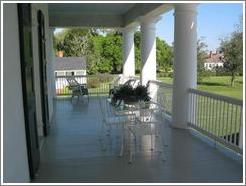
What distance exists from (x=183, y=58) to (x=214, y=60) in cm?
1928

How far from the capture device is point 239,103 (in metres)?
4.44

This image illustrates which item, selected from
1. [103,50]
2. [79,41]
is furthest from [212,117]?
[79,41]

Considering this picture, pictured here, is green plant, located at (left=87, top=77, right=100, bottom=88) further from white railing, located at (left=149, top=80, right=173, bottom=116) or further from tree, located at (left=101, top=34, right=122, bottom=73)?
tree, located at (left=101, top=34, right=122, bottom=73)

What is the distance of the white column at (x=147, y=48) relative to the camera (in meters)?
9.68

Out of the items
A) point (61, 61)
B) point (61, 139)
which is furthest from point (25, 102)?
point (61, 61)

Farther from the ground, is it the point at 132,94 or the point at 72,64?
the point at 72,64

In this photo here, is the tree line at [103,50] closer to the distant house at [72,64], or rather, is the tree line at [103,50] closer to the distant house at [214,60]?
the distant house at [72,64]

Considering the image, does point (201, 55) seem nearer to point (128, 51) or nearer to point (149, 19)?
point (128, 51)

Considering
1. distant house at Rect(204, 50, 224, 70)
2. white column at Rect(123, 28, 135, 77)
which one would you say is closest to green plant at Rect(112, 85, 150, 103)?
white column at Rect(123, 28, 135, 77)

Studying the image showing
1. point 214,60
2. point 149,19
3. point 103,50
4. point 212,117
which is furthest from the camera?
point 103,50

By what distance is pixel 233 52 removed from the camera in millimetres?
22156

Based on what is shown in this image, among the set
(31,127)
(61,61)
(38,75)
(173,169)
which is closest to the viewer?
(31,127)

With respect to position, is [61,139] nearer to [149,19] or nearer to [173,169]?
[173,169]

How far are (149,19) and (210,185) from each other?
6.63 metres
